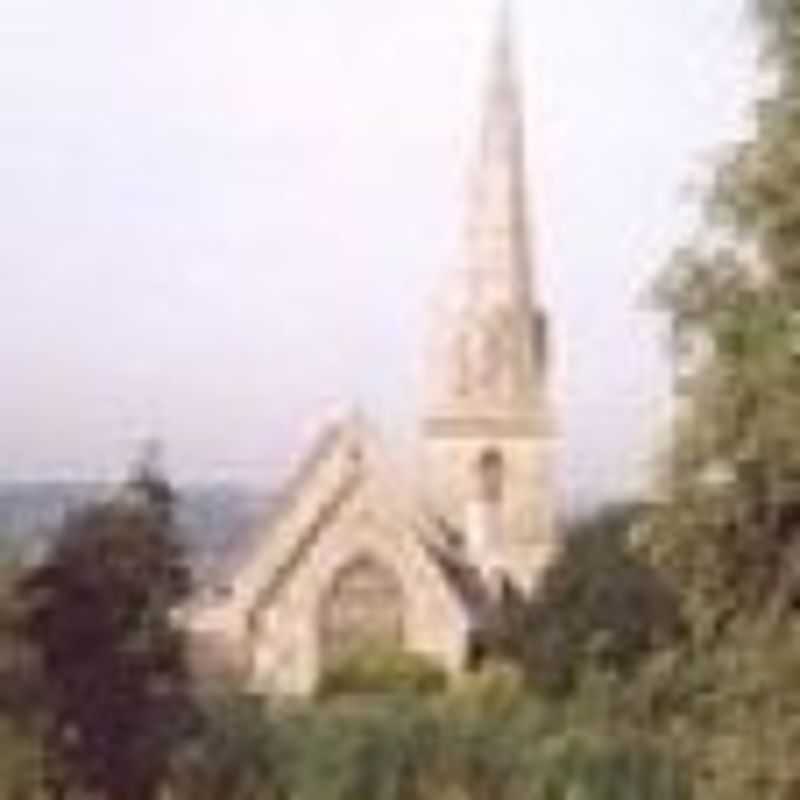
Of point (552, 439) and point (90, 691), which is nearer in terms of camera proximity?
point (90, 691)

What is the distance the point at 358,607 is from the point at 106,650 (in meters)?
51.4

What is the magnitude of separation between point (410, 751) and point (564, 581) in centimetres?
2927

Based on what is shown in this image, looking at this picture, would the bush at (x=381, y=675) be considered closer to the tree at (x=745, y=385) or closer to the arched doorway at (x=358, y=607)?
the arched doorway at (x=358, y=607)

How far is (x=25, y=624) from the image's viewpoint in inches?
1769

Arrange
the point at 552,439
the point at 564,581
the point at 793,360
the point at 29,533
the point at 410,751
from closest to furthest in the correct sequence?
the point at 793,360, the point at 29,533, the point at 410,751, the point at 564,581, the point at 552,439

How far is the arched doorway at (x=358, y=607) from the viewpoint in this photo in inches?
3797

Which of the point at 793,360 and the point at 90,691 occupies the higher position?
the point at 793,360

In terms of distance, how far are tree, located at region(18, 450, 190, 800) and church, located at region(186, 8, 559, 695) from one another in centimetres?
4376

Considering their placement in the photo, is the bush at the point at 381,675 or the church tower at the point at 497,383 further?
the church tower at the point at 497,383

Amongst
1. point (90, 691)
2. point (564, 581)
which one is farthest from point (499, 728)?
point (564, 581)

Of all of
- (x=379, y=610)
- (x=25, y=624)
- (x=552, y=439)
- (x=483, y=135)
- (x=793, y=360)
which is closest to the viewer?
(x=793, y=360)

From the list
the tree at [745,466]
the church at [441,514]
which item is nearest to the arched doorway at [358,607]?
the church at [441,514]

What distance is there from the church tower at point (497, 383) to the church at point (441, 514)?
53 millimetres

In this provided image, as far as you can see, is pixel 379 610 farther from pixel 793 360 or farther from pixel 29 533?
pixel 793 360
